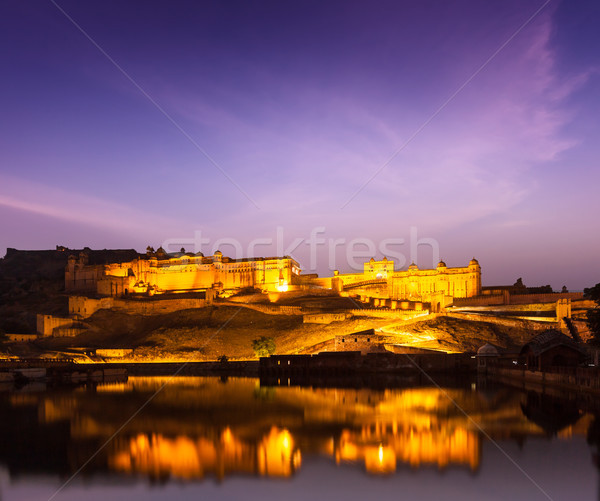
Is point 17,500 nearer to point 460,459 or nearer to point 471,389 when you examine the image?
point 460,459

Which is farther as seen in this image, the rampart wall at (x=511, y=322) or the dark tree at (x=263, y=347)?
the rampart wall at (x=511, y=322)

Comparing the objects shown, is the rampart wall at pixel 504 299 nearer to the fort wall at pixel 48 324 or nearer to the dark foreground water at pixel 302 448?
the dark foreground water at pixel 302 448

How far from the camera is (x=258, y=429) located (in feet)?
73.7

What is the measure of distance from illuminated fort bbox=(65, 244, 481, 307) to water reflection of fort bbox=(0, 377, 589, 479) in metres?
52.6

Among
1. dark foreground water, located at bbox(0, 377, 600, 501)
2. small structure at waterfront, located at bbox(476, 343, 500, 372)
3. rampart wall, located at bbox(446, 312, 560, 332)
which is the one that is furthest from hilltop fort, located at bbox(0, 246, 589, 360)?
Result: dark foreground water, located at bbox(0, 377, 600, 501)

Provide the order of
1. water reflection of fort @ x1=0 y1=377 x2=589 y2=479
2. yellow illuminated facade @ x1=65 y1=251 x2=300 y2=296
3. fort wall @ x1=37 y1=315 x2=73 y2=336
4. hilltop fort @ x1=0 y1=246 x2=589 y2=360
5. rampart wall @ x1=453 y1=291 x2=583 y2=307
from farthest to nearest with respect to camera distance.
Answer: yellow illuminated facade @ x1=65 y1=251 x2=300 y2=296 < rampart wall @ x1=453 y1=291 x2=583 y2=307 < fort wall @ x1=37 y1=315 x2=73 y2=336 < hilltop fort @ x1=0 y1=246 x2=589 y2=360 < water reflection of fort @ x1=0 y1=377 x2=589 y2=479

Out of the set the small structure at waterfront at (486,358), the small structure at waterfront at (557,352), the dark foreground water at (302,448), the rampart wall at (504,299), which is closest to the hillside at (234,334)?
the small structure at waterfront at (486,358)

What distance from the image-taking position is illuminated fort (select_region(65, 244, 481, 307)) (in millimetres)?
86750

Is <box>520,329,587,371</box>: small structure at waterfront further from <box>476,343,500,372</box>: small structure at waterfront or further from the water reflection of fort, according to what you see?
<box>476,343,500,372</box>: small structure at waterfront

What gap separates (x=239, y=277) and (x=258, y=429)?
75073mm

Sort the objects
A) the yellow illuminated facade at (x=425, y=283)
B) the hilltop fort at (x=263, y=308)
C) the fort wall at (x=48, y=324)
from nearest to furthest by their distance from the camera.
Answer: the hilltop fort at (x=263, y=308) → the fort wall at (x=48, y=324) → the yellow illuminated facade at (x=425, y=283)

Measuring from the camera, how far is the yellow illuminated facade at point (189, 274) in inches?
3686

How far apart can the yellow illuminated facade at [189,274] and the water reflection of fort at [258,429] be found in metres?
58.8

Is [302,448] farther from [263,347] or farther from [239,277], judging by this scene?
[239,277]
